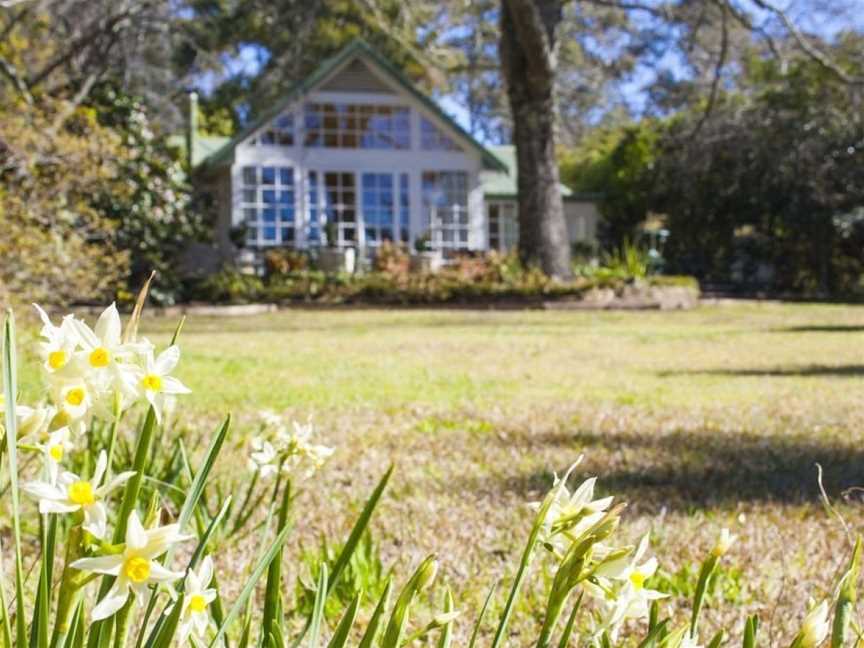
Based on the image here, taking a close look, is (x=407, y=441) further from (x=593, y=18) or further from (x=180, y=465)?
(x=593, y=18)

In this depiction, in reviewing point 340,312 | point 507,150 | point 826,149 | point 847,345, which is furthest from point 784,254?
point 847,345

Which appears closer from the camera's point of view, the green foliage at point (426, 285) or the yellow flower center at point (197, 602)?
the yellow flower center at point (197, 602)

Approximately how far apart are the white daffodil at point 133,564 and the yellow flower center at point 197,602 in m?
0.14

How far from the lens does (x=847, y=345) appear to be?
9.42m

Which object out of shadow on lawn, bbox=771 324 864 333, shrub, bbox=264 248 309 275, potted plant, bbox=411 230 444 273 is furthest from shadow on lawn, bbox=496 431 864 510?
shrub, bbox=264 248 309 275

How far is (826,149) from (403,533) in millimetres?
21503

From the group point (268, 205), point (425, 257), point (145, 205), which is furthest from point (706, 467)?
point (268, 205)

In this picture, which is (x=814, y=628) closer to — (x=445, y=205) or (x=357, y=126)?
(x=357, y=126)

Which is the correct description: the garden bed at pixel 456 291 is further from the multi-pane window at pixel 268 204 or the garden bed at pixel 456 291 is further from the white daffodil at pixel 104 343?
the white daffodil at pixel 104 343

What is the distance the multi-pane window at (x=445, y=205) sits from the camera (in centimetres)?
2372

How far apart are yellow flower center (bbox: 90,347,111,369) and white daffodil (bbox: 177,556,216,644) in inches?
8.0

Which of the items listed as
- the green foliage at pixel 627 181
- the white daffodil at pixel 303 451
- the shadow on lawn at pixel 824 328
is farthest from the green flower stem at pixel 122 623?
the green foliage at pixel 627 181

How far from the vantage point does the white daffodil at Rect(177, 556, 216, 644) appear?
0.95 metres

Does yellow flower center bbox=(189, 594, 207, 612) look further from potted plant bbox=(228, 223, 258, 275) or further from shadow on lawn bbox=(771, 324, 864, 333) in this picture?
potted plant bbox=(228, 223, 258, 275)
